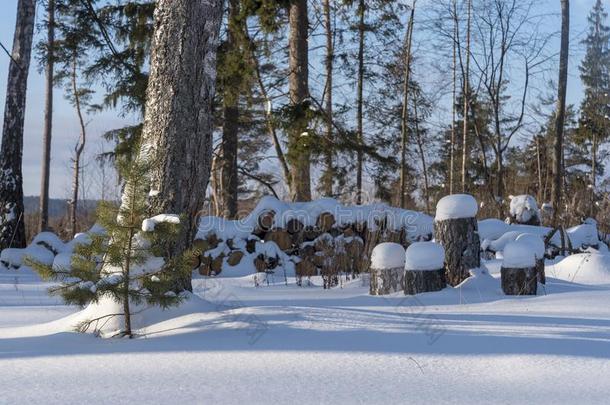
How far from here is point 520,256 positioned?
5.01 meters

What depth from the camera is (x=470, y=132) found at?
2448cm

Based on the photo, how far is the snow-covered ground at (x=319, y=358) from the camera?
219 centimetres

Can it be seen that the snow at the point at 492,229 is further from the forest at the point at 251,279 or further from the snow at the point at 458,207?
the snow at the point at 458,207

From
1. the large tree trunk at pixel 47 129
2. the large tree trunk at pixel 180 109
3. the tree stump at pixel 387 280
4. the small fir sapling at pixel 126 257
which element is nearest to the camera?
the small fir sapling at pixel 126 257

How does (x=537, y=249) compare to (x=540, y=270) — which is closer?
(x=537, y=249)

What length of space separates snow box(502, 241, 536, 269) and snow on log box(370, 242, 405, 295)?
33.5 inches

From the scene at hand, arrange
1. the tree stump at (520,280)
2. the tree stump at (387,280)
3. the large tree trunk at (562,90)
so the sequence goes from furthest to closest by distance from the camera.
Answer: the large tree trunk at (562,90), the tree stump at (387,280), the tree stump at (520,280)

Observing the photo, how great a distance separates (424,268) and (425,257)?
9 cm

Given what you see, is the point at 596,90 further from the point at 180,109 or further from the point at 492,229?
the point at 180,109

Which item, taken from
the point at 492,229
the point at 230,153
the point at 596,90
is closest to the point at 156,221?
the point at 492,229

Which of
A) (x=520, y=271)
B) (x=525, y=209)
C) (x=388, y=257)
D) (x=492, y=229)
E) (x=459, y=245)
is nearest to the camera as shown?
(x=520, y=271)

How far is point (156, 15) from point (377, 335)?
2.30 m

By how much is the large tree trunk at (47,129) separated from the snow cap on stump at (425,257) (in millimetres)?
10468

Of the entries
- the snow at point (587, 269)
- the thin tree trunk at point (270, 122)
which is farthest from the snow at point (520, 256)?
the thin tree trunk at point (270, 122)
